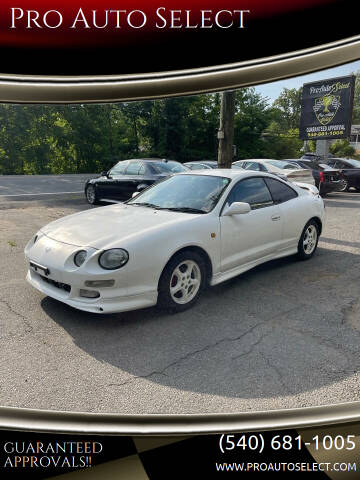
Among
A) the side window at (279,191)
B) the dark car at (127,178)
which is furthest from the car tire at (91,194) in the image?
the side window at (279,191)

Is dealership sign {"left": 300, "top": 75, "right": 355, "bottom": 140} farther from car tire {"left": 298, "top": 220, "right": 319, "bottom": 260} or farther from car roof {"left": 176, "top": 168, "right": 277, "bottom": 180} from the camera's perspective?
car tire {"left": 298, "top": 220, "right": 319, "bottom": 260}

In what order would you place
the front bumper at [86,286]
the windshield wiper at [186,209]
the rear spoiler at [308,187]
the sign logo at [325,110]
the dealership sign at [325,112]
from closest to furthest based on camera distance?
the dealership sign at [325,112], the sign logo at [325,110], the front bumper at [86,286], the windshield wiper at [186,209], the rear spoiler at [308,187]

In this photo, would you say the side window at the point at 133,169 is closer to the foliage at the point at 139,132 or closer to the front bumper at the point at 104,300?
the foliage at the point at 139,132

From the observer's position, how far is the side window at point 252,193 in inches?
136

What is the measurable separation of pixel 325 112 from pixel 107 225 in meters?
1.83

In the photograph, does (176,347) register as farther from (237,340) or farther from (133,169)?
(133,169)

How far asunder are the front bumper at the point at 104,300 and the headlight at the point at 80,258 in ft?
0.58

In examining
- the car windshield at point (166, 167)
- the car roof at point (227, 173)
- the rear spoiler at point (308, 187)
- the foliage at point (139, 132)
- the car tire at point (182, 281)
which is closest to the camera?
the foliage at point (139, 132)

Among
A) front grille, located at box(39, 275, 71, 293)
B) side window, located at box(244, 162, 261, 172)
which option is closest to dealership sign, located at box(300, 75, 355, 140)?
side window, located at box(244, 162, 261, 172)

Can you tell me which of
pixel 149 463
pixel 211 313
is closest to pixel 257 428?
pixel 149 463

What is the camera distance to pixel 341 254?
4.55 meters

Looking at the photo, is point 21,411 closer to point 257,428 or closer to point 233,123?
point 257,428

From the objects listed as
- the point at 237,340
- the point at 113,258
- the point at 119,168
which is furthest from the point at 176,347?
the point at 119,168

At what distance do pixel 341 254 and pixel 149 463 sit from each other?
3849 millimetres
